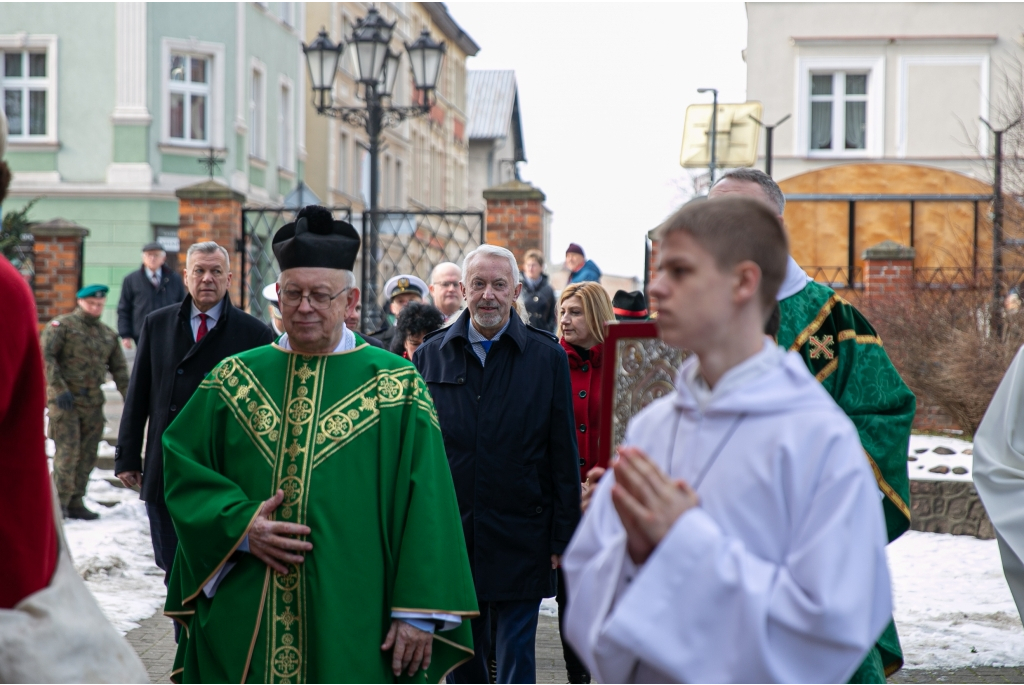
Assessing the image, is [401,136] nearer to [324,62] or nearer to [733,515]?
[324,62]

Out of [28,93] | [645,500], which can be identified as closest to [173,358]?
[645,500]

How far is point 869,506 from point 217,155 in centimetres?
2695

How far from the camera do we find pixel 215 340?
6.33m

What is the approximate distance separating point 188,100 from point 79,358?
1865 cm

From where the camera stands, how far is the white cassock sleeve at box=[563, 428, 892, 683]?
197 centimetres

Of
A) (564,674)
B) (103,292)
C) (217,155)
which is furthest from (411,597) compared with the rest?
(217,155)

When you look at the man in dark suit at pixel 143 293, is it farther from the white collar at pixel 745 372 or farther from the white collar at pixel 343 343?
the white collar at pixel 745 372

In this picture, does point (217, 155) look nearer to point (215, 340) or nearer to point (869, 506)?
point (215, 340)

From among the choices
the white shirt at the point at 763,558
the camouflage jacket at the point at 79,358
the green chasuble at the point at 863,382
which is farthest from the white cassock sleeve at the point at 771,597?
the camouflage jacket at the point at 79,358

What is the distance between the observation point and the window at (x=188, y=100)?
2748 cm

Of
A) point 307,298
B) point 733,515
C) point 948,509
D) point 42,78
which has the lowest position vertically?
point 948,509

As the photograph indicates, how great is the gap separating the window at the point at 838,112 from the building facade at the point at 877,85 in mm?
22

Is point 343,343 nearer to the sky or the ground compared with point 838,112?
nearer to the ground

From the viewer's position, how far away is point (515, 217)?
45.8ft
